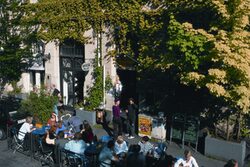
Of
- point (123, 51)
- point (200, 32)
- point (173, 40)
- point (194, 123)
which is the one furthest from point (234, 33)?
point (123, 51)

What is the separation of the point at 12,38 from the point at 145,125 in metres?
11.3

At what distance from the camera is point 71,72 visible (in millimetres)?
21906

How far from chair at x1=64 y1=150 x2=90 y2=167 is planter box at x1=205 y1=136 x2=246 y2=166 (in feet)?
15.9

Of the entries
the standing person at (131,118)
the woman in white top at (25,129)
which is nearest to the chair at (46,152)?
the woman in white top at (25,129)

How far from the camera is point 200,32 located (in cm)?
1217

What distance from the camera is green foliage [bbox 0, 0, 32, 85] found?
21.4 metres

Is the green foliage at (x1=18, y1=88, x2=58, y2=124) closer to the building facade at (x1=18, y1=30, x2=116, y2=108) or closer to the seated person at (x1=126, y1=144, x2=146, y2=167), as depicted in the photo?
the building facade at (x1=18, y1=30, x2=116, y2=108)

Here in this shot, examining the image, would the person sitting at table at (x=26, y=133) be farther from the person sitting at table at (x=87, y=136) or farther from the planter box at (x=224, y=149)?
the planter box at (x=224, y=149)

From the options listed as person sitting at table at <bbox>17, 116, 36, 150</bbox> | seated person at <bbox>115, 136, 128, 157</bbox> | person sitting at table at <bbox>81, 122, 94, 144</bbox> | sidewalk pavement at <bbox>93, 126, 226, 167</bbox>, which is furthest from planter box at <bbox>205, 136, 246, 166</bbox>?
person sitting at table at <bbox>17, 116, 36, 150</bbox>

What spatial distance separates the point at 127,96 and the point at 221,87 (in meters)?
7.80

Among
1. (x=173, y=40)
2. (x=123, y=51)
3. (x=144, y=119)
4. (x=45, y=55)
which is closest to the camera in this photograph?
(x=173, y=40)

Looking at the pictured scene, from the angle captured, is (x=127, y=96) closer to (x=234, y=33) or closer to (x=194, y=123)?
(x=194, y=123)

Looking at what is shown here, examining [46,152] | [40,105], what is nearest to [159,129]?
[46,152]

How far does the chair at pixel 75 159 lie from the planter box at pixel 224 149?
4850 mm
